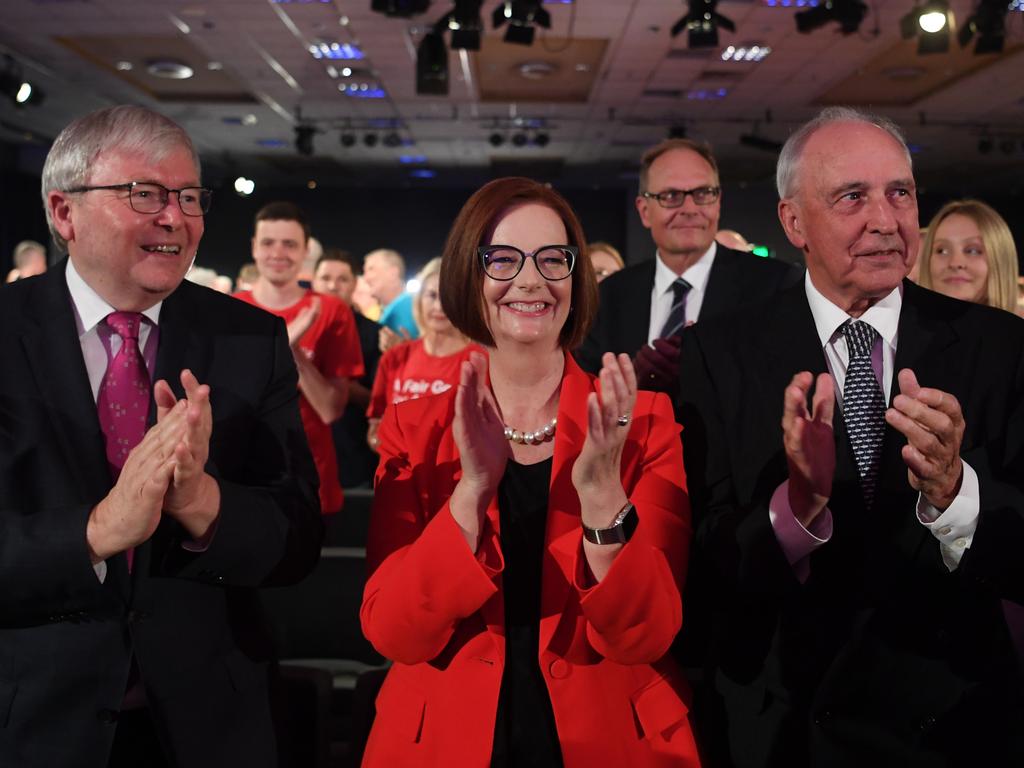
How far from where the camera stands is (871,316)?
5.47 feet

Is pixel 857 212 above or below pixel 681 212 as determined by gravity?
below

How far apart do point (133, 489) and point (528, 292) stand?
2.47 ft

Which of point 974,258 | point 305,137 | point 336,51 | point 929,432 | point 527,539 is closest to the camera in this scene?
point 929,432

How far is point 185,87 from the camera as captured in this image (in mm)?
12016

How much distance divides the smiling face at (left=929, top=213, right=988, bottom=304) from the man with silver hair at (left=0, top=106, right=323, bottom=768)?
2.78 m

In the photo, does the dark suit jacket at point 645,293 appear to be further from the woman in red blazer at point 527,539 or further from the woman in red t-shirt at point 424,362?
the woman in red blazer at point 527,539

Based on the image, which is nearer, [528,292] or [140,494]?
[140,494]

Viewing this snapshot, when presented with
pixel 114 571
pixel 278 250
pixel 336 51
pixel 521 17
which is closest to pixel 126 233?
pixel 114 571

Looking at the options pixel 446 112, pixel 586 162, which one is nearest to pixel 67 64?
pixel 446 112

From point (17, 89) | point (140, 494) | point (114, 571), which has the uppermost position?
point (17, 89)

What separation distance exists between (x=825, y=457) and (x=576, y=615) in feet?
1.63

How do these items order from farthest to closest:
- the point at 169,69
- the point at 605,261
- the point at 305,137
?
1. the point at 305,137
2. the point at 169,69
3. the point at 605,261

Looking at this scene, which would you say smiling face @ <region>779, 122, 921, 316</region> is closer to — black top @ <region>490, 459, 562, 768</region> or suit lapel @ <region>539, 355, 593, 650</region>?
suit lapel @ <region>539, 355, 593, 650</region>

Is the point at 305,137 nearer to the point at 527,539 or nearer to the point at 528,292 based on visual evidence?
the point at 528,292
